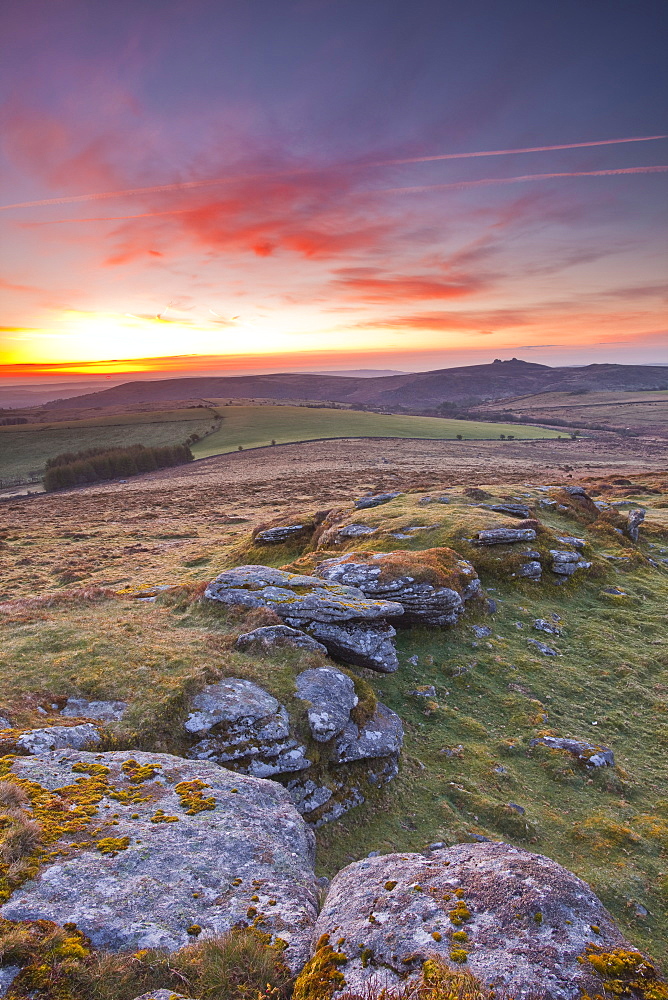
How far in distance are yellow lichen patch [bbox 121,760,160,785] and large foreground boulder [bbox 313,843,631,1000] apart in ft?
12.4

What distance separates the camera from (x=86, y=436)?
140 metres

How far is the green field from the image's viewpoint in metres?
122

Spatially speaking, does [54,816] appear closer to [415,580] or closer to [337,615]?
[337,615]

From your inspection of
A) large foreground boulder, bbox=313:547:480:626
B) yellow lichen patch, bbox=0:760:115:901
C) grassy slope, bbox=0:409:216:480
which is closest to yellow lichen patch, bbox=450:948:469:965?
yellow lichen patch, bbox=0:760:115:901

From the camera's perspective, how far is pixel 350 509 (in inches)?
1198

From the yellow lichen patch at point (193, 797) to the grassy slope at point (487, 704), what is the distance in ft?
5.88

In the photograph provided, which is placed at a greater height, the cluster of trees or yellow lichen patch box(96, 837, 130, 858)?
yellow lichen patch box(96, 837, 130, 858)

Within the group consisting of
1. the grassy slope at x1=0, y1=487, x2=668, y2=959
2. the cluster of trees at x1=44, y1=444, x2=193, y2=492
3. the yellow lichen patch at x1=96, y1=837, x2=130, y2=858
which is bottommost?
the cluster of trees at x1=44, y1=444, x2=193, y2=492

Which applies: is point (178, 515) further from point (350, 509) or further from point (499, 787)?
point (499, 787)

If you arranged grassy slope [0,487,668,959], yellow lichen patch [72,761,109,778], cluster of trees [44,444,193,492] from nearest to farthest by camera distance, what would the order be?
yellow lichen patch [72,761,109,778], grassy slope [0,487,668,959], cluster of trees [44,444,193,492]

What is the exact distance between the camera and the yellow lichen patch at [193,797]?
304 inches

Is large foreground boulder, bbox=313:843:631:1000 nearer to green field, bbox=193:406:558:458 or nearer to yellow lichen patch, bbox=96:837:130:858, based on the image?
yellow lichen patch, bbox=96:837:130:858

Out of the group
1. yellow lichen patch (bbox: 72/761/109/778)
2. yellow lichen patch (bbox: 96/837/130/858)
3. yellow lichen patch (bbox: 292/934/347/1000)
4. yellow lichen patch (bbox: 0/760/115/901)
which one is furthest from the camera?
yellow lichen patch (bbox: 72/761/109/778)

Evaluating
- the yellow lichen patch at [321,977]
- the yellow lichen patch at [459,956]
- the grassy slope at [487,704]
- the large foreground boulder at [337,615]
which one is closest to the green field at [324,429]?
the large foreground boulder at [337,615]
